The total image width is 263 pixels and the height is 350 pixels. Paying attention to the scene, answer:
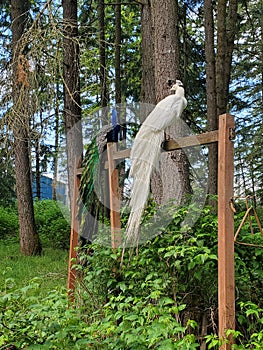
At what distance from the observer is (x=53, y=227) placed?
1000 centimetres

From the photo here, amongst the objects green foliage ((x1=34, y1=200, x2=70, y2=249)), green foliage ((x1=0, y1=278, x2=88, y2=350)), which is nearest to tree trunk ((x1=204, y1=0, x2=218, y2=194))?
green foliage ((x1=34, y1=200, x2=70, y2=249))

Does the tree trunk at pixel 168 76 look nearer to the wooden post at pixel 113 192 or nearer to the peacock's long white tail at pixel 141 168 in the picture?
the wooden post at pixel 113 192

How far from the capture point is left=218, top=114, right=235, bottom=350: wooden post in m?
2.49

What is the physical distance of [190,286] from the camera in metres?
2.97

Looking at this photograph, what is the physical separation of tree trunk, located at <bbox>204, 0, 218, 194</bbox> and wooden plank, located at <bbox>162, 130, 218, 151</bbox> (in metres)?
3.18

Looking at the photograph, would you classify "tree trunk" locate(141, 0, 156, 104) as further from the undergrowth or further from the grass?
the undergrowth

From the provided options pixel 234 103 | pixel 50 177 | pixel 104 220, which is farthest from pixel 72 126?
pixel 50 177

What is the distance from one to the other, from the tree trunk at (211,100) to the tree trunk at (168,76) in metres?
2.04

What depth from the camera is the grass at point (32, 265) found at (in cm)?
593

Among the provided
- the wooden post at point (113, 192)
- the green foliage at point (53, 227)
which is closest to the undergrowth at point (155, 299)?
the wooden post at point (113, 192)

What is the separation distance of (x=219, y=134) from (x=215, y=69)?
188 inches

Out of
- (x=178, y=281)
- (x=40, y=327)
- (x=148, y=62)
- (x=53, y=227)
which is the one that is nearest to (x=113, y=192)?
(x=178, y=281)

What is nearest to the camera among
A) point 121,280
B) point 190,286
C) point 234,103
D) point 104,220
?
point 190,286

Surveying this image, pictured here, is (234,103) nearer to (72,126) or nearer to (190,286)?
(72,126)
